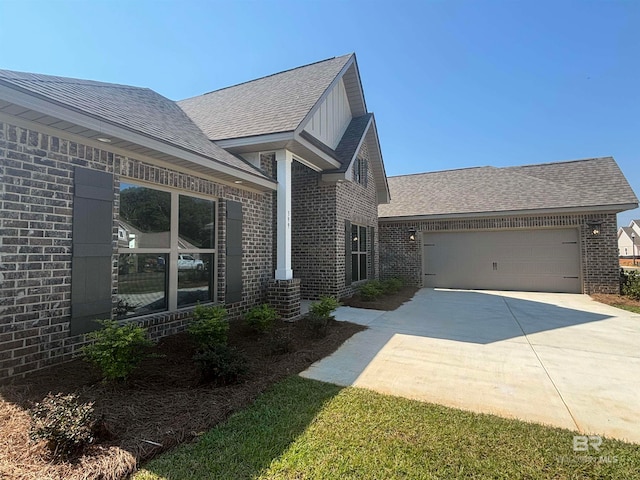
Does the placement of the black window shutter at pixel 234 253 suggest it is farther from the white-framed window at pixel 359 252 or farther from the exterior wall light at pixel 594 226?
the exterior wall light at pixel 594 226

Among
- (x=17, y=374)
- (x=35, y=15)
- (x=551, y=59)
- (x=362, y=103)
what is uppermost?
(x=551, y=59)

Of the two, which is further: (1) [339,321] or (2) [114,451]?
(1) [339,321]

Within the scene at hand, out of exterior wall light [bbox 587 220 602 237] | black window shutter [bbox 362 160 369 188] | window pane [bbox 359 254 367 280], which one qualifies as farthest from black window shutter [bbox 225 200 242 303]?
exterior wall light [bbox 587 220 602 237]

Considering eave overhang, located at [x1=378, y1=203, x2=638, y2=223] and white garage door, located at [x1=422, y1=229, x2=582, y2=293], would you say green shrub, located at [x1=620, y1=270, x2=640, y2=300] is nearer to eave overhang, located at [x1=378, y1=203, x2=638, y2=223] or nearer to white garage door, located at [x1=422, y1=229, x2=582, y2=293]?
white garage door, located at [x1=422, y1=229, x2=582, y2=293]

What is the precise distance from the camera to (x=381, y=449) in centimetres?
256

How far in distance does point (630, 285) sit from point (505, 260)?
3830mm

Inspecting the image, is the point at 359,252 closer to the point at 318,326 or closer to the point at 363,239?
the point at 363,239

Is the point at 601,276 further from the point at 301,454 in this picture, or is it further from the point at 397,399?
the point at 301,454

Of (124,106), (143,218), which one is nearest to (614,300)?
(143,218)

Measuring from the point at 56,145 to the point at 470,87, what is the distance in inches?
578

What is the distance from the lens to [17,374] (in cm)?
335

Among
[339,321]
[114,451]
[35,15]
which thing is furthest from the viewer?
[339,321]

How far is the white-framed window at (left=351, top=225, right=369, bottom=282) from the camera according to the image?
36.0 feet

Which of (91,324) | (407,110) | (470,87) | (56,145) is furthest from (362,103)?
(91,324)
